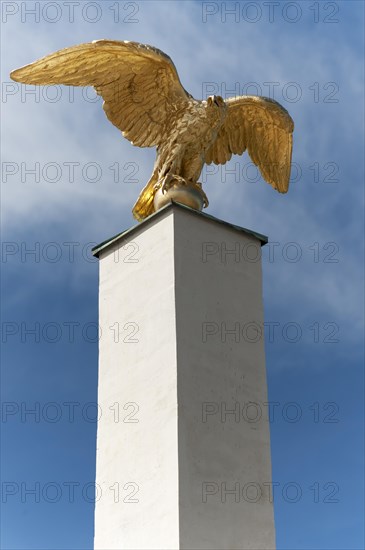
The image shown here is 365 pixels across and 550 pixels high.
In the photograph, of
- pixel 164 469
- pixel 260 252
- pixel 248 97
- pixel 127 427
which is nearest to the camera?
pixel 164 469

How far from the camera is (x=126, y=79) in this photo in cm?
966

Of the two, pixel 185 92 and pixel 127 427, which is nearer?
pixel 127 427

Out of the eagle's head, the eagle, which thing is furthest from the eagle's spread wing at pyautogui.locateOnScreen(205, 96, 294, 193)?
the eagle's head

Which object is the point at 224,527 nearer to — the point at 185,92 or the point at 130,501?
the point at 130,501

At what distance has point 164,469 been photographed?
782cm

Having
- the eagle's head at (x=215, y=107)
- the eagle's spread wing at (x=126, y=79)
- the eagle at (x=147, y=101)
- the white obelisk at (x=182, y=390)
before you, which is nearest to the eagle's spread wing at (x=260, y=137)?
the eagle at (x=147, y=101)

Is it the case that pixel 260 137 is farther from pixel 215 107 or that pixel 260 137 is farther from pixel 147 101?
pixel 147 101

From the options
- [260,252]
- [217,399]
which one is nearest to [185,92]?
[260,252]

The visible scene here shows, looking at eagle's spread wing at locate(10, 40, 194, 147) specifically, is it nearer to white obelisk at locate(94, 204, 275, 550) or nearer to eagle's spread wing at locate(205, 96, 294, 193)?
eagle's spread wing at locate(205, 96, 294, 193)

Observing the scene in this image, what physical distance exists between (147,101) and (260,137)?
4.83ft

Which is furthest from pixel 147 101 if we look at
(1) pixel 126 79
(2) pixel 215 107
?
(2) pixel 215 107

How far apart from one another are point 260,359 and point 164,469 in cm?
149

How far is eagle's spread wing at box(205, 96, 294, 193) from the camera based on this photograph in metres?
10.3

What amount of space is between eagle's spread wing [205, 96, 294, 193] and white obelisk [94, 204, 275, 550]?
162cm
